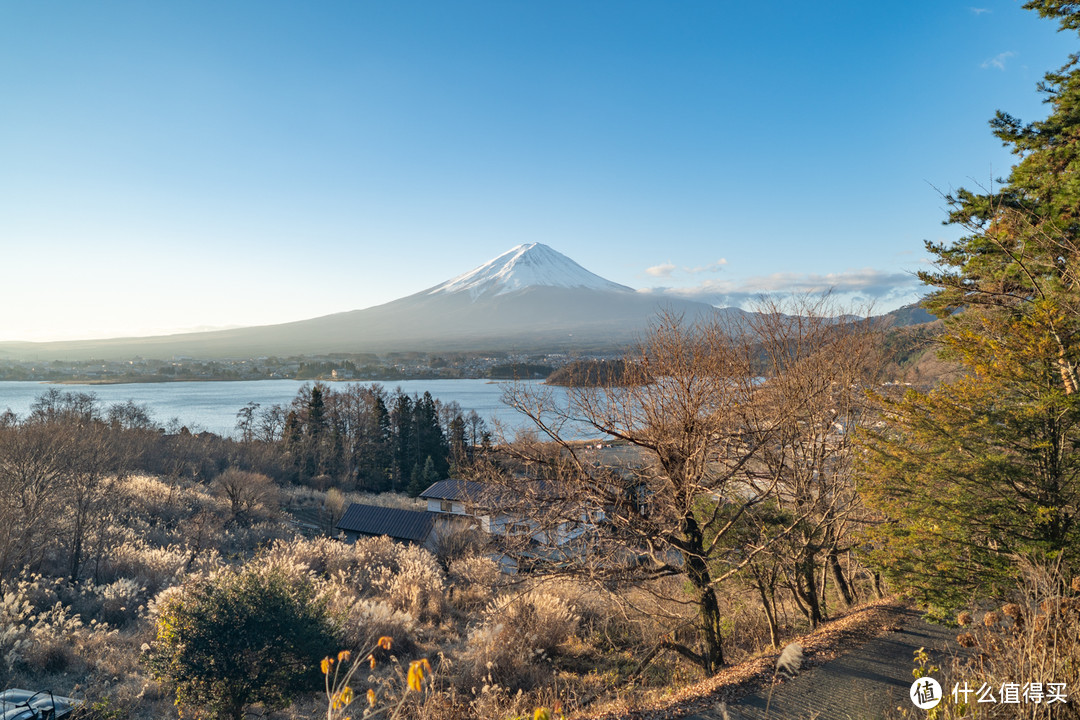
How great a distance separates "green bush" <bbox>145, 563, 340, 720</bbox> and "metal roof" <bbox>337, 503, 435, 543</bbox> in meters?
16.4

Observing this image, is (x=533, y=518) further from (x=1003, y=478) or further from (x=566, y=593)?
(x=566, y=593)

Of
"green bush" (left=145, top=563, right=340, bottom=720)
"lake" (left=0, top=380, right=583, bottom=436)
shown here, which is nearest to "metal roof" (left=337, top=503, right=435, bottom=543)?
"lake" (left=0, top=380, right=583, bottom=436)

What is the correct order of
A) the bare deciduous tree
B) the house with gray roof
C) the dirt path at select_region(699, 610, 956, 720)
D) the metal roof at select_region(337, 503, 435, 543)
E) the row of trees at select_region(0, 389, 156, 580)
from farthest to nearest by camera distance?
the metal roof at select_region(337, 503, 435, 543)
the house with gray roof
the row of trees at select_region(0, 389, 156, 580)
the bare deciduous tree
the dirt path at select_region(699, 610, 956, 720)

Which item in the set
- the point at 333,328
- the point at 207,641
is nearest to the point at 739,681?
the point at 207,641

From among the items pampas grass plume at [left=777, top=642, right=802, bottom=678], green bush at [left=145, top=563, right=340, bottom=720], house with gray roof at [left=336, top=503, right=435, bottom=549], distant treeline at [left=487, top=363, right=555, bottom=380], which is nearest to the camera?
pampas grass plume at [left=777, top=642, right=802, bottom=678]

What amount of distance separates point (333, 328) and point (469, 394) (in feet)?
247

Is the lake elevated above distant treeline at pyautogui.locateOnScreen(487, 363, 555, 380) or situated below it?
below

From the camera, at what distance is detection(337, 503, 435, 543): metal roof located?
76.3 feet

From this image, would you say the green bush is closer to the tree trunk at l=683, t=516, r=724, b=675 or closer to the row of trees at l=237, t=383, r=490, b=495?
the tree trunk at l=683, t=516, r=724, b=675

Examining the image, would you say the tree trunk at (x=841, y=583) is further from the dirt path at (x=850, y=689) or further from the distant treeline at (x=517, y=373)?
the distant treeline at (x=517, y=373)

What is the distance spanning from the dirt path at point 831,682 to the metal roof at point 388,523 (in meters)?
19.1

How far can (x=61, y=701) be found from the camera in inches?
234

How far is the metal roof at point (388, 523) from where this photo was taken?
23.3 meters

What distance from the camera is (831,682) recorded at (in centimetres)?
524
